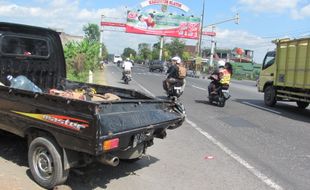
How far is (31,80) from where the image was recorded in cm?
774

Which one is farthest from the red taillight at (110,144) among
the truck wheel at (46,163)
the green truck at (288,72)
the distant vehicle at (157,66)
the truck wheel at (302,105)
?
the distant vehicle at (157,66)

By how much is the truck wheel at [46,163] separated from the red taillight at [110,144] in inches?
28.7

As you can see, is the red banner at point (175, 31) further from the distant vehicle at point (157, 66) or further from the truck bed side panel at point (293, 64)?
the truck bed side panel at point (293, 64)

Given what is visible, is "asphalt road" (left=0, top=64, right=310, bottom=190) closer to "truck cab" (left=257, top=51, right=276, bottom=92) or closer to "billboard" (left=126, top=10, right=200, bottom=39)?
"truck cab" (left=257, top=51, right=276, bottom=92)

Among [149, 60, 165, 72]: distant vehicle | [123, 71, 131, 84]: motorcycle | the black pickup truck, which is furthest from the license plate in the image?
[149, 60, 165, 72]: distant vehicle

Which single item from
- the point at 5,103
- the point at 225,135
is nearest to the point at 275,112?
the point at 225,135

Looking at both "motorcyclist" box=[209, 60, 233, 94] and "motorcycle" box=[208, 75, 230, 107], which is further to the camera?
"motorcyclist" box=[209, 60, 233, 94]

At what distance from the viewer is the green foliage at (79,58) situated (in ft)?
81.3

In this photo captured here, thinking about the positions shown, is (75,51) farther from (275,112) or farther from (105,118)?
(105,118)

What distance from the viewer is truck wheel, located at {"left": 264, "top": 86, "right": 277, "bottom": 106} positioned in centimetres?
1703

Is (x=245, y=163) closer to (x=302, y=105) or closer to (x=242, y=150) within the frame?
(x=242, y=150)

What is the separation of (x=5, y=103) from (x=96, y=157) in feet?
5.97

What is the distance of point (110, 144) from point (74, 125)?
468 mm

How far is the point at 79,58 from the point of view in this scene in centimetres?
2530
